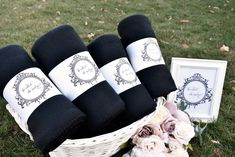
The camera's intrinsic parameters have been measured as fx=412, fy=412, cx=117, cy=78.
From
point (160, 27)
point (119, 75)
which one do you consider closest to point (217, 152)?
point (119, 75)

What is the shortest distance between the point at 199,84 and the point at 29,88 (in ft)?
3.01

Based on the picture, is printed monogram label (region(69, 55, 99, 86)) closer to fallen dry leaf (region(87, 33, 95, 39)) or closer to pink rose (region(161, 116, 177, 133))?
pink rose (region(161, 116, 177, 133))

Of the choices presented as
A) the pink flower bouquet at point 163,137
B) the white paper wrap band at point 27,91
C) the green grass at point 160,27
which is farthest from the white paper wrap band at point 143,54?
the green grass at point 160,27

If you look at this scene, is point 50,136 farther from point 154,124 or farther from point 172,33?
point 172,33

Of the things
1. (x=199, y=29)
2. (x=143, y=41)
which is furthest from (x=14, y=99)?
(x=199, y=29)

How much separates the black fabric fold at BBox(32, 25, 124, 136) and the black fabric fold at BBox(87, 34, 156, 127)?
2.9 inches

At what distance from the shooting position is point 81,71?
120cm

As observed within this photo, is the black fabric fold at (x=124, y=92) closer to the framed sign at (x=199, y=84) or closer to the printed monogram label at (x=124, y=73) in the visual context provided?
the printed monogram label at (x=124, y=73)

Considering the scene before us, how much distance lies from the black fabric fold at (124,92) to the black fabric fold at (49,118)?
0.65 feet

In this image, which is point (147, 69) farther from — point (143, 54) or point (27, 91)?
point (27, 91)

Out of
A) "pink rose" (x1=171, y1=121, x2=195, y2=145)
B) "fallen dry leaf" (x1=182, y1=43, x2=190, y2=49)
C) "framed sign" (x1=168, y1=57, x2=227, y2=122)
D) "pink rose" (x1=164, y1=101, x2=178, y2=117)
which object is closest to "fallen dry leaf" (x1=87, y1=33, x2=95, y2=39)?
"fallen dry leaf" (x1=182, y1=43, x2=190, y2=49)

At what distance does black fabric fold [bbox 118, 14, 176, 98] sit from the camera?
1.40 m

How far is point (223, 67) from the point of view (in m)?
1.82

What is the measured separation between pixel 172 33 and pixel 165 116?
1.65 metres
